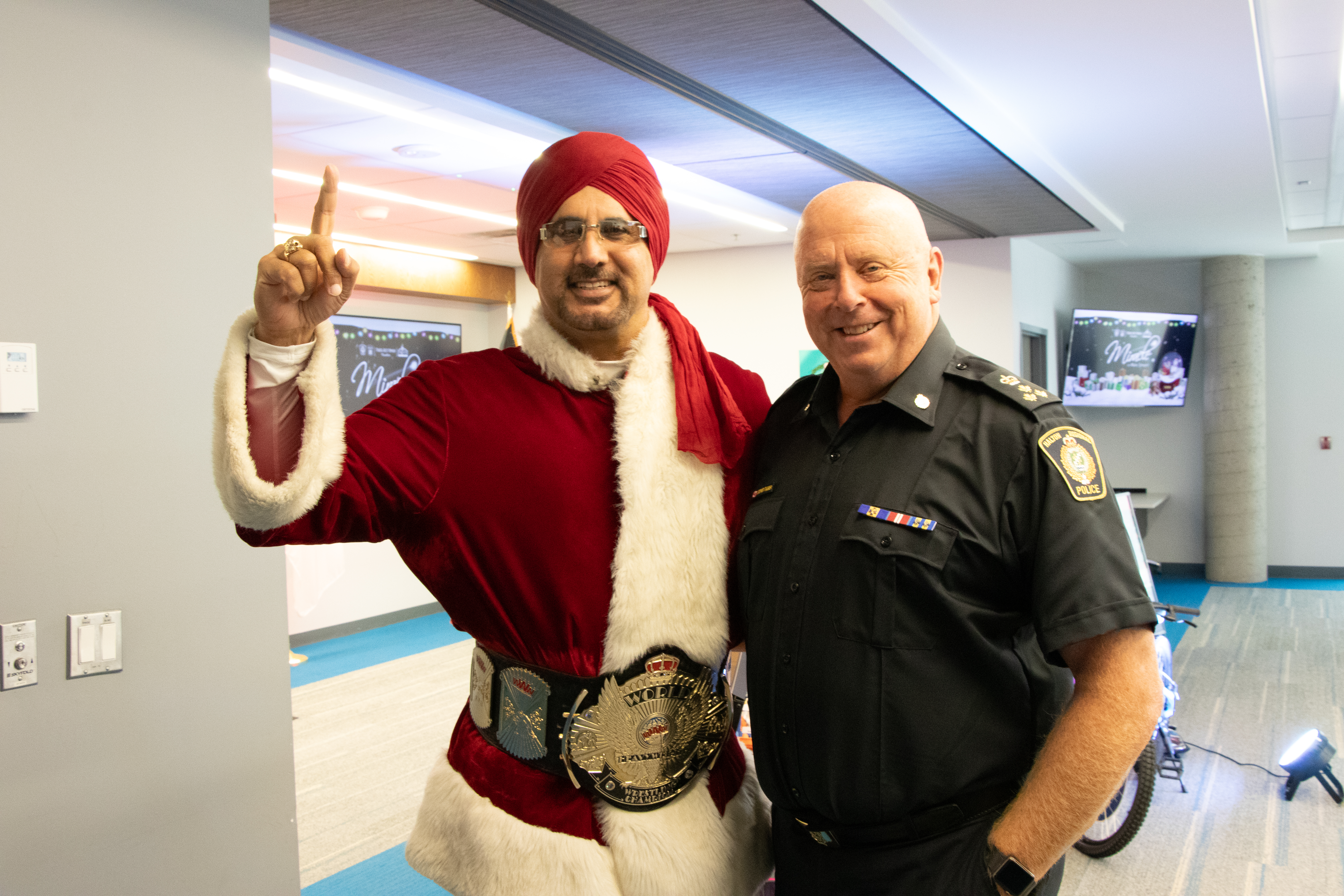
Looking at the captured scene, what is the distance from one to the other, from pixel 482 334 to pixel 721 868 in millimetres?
7500

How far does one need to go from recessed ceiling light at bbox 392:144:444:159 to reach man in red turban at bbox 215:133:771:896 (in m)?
3.32

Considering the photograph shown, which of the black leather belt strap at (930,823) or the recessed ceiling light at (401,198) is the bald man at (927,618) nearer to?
the black leather belt strap at (930,823)

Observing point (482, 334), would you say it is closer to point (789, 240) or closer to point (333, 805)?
point (789, 240)

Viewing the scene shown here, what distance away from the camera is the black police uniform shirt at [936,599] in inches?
50.8

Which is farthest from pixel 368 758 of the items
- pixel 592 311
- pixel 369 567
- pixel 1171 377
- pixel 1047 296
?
pixel 1171 377

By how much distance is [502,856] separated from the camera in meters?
1.38

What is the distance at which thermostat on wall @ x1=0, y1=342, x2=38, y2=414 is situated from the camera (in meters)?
1.87

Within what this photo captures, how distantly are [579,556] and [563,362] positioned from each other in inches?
11.7

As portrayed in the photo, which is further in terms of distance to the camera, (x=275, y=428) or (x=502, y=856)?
(x=502, y=856)

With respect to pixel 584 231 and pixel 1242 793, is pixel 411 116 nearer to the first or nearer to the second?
pixel 584 231

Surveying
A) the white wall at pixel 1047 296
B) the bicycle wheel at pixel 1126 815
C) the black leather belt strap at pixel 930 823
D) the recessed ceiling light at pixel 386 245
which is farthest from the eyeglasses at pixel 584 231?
the white wall at pixel 1047 296

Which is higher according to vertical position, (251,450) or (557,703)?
(251,450)

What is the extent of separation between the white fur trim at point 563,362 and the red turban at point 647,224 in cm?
10

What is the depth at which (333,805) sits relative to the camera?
4074 millimetres
